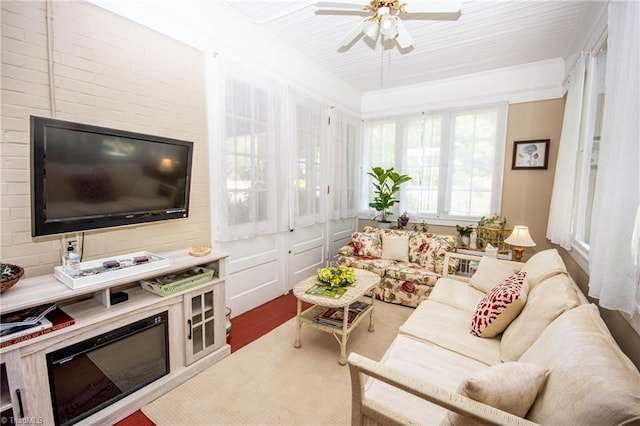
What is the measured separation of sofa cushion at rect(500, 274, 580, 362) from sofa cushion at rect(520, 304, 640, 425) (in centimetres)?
19

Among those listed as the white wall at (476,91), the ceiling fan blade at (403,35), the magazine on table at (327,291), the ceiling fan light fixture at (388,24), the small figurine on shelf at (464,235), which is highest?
the white wall at (476,91)

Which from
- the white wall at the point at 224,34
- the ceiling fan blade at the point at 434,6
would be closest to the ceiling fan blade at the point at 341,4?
the ceiling fan blade at the point at 434,6

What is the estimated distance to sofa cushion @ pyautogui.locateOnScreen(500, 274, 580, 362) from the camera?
1.37m

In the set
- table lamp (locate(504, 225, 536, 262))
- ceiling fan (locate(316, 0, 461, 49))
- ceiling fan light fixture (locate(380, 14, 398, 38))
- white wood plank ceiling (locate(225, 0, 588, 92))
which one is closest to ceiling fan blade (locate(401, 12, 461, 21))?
white wood plank ceiling (locate(225, 0, 588, 92))

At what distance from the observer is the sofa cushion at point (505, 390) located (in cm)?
94

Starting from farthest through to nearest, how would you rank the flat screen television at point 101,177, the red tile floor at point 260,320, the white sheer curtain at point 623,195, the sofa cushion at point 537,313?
the red tile floor at point 260,320, the flat screen television at point 101,177, the sofa cushion at point 537,313, the white sheer curtain at point 623,195

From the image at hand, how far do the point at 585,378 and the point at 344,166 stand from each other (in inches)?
148

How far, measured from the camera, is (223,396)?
1.82 meters

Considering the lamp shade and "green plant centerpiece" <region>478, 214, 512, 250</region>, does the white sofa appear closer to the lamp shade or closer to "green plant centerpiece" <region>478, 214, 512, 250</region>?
the lamp shade

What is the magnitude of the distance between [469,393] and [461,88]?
13.6 ft

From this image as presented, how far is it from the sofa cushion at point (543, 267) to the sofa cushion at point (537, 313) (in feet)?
0.41

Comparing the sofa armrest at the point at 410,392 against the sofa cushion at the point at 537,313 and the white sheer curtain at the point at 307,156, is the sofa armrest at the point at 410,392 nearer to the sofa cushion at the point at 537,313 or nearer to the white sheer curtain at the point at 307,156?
the sofa cushion at the point at 537,313

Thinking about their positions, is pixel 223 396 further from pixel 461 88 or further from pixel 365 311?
pixel 461 88

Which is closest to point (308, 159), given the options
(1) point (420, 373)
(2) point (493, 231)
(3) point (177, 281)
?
(3) point (177, 281)
